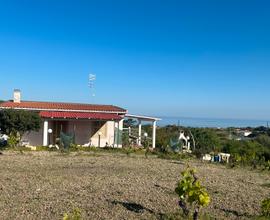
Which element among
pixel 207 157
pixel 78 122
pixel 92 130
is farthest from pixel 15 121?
pixel 207 157

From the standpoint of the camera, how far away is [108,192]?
8.74 m

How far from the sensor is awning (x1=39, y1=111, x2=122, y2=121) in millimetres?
24234

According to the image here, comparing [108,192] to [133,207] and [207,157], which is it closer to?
[133,207]

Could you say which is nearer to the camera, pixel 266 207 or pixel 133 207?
pixel 266 207

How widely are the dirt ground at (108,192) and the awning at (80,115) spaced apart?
35.5 ft

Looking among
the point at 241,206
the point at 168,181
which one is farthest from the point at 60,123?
the point at 241,206

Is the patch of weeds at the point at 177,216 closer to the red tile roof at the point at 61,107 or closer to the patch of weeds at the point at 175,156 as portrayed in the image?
the patch of weeds at the point at 175,156

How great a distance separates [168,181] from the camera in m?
10.8

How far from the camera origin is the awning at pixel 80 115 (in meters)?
24.2

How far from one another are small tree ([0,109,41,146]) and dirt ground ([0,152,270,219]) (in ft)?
26.2

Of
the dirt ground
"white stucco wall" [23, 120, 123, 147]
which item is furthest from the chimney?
the dirt ground

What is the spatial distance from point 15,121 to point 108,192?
1354 cm

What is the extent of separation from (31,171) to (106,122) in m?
15.0

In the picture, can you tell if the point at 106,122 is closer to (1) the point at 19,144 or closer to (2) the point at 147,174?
(1) the point at 19,144
